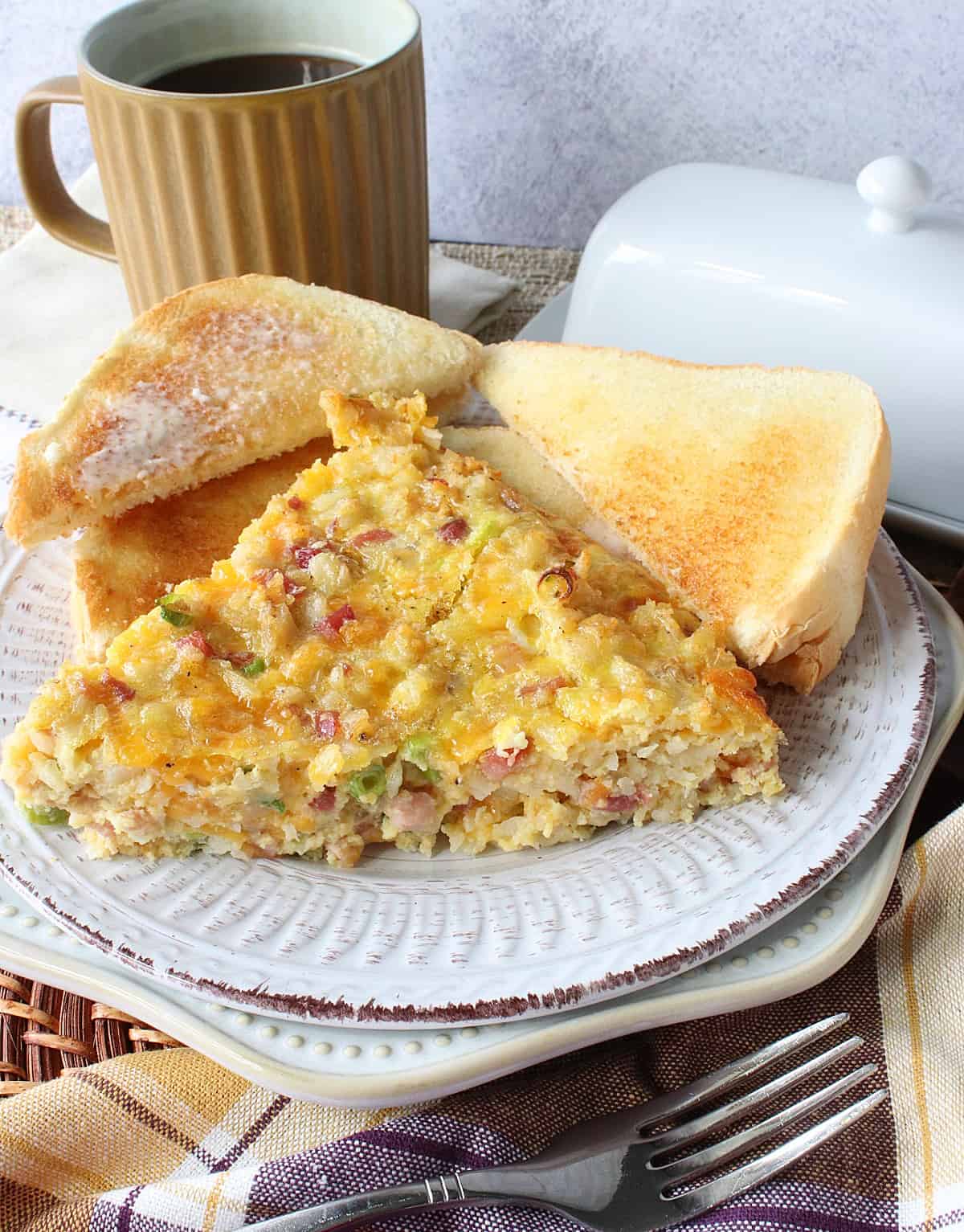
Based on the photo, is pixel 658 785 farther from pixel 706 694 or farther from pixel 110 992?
pixel 110 992

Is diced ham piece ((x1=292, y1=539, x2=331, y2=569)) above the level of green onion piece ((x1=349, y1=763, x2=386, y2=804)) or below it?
above

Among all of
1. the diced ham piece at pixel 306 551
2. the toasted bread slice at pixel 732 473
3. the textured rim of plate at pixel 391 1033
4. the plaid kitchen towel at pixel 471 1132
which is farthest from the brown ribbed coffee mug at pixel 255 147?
the plaid kitchen towel at pixel 471 1132

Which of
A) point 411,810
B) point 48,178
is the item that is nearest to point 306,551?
point 411,810

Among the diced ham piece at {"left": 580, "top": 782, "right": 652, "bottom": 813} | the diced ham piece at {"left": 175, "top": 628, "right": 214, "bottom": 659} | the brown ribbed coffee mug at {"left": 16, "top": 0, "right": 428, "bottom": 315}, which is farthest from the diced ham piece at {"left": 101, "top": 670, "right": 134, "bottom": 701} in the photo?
the brown ribbed coffee mug at {"left": 16, "top": 0, "right": 428, "bottom": 315}

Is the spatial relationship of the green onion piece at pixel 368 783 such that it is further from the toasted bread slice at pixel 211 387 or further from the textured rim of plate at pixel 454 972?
the toasted bread slice at pixel 211 387

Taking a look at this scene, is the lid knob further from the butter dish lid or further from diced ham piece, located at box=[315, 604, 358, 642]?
diced ham piece, located at box=[315, 604, 358, 642]

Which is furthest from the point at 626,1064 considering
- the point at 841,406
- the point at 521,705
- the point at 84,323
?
the point at 84,323

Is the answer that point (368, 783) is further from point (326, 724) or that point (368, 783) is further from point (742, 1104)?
point (742, 1104)
